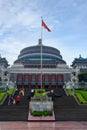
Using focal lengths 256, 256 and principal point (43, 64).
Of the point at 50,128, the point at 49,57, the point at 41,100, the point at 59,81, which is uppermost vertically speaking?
the point at 49,57

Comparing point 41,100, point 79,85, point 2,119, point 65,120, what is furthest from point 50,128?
point 79,85

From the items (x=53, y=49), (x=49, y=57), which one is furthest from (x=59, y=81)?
(x=53, y=49)

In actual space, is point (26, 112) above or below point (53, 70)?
below

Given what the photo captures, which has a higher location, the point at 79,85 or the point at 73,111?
the point at 79,85

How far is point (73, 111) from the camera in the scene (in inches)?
1318

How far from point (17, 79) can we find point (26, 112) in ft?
186

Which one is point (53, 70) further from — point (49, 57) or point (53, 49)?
point (53, 49)

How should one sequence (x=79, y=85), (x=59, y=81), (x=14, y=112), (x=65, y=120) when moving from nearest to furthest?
(x=65, y=120) → (x=14, y=112) → (x=79, y=85) → (x=59, y=81)

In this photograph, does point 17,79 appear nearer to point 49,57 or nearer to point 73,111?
point 49,57

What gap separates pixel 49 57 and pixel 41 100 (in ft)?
240

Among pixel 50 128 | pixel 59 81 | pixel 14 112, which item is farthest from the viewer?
pixel 59 81

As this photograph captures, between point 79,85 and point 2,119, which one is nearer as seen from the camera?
point 2,119

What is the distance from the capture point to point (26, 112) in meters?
33.0

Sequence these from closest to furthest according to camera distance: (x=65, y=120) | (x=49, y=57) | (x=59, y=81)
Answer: (x=65, y=120) < (x=59, y=81) < (x=49, y=57)
